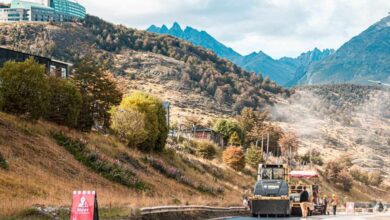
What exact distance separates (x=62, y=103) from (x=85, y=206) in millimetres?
38567

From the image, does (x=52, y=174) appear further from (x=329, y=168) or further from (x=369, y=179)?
(x=369, y=179)

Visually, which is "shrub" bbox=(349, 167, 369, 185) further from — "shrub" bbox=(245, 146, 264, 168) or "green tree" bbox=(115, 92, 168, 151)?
"green tree" bbox=(115, 92, 168, 151)

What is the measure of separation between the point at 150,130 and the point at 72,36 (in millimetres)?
117551

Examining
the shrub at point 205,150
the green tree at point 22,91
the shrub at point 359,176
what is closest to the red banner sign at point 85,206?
the green tree at point 22,91

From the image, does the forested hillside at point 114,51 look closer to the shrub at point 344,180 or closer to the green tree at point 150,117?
the shrub at point 344,180

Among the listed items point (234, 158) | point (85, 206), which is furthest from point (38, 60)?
point (85, 206)

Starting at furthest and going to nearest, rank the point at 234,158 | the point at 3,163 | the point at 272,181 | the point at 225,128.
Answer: the point at 225,128 < the point at 234,158 < the point at 272,181 < the point at 3,163

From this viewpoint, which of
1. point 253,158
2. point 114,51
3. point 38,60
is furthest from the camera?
point 114,51

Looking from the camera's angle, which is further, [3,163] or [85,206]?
[3,163]

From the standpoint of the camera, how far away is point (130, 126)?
204 ft

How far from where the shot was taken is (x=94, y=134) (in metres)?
59.5

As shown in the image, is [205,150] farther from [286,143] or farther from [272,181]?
[272,181]

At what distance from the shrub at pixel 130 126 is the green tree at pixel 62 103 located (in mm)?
6675

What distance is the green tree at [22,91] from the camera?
5047cm
